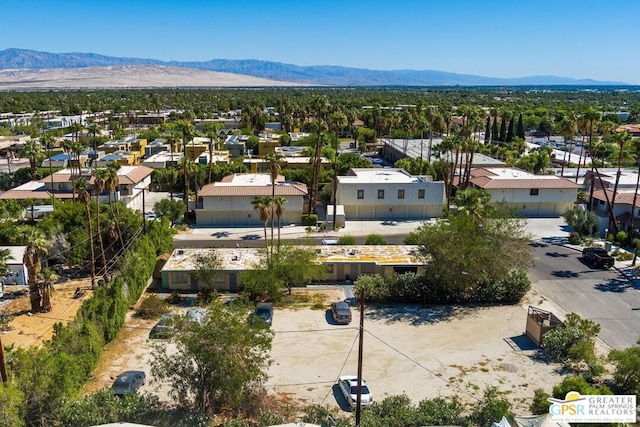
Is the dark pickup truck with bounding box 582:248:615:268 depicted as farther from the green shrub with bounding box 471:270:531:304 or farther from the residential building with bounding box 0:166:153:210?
the residential building with bounding box 0:166:153:210

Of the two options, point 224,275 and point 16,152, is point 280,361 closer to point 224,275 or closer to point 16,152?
point 224,275

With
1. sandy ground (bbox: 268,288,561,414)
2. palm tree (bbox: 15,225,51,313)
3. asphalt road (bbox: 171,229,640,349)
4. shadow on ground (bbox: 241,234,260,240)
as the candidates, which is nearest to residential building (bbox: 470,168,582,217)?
asphalt road (bbox: 171,229,640,349)

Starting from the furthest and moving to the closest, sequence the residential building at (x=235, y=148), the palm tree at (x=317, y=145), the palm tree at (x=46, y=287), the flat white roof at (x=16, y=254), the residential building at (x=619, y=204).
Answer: the residential building at (x=235, y=148) < the palm tree at (x=317, y=145) < the residential building at (x=619, y=204) < the flat white roof at (x=16, y=254) < the palm tree at (x=46, y=287)

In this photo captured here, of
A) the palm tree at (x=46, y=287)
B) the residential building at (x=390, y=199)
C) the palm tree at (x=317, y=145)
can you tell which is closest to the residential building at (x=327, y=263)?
the palm tree at (x=46, y=287)

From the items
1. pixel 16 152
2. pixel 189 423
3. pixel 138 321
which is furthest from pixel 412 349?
pixel 16 152

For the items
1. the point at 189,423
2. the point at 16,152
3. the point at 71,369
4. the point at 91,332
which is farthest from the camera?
the point at 16,152

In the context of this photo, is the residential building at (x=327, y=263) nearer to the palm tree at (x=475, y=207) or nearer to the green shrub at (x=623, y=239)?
the palm tree at (x=475, y=207)

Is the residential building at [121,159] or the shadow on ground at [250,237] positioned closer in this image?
the shadow on ground at [250,237]

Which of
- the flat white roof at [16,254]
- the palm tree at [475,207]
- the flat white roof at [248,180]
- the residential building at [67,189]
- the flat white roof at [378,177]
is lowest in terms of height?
the flat white roof at [16,254]
